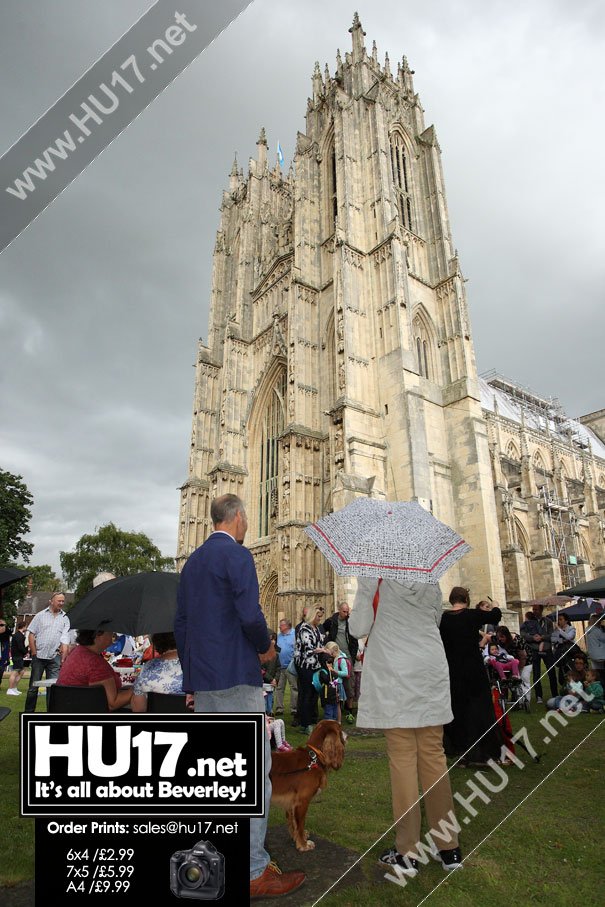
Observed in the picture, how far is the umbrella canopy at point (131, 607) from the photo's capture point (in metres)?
4.16

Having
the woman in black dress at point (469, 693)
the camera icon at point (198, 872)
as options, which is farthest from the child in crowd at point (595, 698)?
the camera icon at point (198, 872)

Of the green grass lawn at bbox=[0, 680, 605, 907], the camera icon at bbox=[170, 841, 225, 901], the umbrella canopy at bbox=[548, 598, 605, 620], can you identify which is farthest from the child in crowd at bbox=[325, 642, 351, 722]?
the umbrella canopy at bbox=[548, 598, 605, 620]

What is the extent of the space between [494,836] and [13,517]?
22.7 m

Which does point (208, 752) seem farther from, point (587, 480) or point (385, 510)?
point (587, 480)

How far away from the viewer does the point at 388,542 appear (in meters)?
3.11

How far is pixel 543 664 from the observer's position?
10.4m

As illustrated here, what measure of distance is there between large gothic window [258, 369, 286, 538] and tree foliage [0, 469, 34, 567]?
10.7 m

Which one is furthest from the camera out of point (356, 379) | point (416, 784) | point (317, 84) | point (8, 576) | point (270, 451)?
point (317, 84)

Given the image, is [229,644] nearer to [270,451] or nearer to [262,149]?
[270,451]

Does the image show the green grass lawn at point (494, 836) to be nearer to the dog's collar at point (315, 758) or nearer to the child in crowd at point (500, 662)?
the dog's collar at point (315, 758)

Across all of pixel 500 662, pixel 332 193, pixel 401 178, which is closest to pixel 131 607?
pixel 500 662

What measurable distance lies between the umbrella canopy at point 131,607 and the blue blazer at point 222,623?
1653 millimetres

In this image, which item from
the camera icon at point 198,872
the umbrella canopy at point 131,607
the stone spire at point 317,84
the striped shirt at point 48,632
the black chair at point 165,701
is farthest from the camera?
the stone spire at point 317,84

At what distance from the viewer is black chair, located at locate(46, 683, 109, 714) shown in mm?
3637
